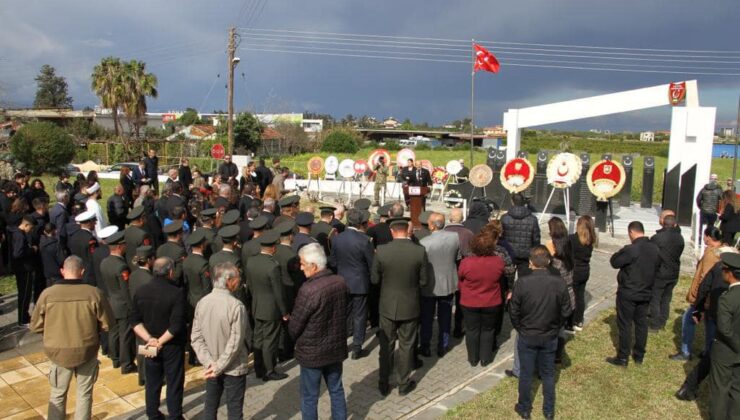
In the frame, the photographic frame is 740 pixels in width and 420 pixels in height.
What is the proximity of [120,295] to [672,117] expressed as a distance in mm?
16934

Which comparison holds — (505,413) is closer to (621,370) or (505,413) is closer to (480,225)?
(621,370)

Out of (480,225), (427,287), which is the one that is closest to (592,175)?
(480,225)

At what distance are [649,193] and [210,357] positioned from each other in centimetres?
1995

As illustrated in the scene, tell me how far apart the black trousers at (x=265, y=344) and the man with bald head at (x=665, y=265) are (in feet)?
17.4

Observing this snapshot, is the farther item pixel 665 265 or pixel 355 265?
pixel 665 265

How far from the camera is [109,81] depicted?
37562mm

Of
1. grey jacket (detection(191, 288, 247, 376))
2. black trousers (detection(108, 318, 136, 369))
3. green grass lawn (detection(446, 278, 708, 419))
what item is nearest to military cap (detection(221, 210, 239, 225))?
black trousers (detection(108, 318, 136, 369))

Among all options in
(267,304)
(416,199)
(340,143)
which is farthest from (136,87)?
(267,304)

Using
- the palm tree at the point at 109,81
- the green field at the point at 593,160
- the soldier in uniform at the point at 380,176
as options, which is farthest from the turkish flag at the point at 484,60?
the palm tree at the point at 109,81

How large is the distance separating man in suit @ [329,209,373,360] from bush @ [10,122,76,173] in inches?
1179

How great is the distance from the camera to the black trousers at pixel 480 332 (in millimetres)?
6297

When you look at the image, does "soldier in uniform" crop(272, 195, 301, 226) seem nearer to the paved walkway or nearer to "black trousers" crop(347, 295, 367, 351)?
"black trousers" crop(347, 295, 367, 351)

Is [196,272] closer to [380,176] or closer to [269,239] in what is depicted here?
[269,239]

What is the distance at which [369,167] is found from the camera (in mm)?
20797
